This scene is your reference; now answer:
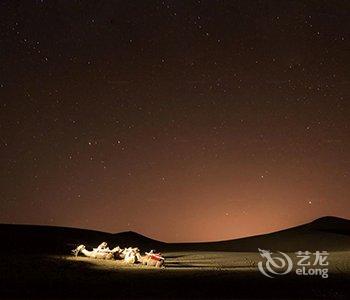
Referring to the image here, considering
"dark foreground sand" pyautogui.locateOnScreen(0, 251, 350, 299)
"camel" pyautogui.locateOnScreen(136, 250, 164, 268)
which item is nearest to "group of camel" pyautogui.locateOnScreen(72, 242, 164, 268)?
"camel" pyautogui.locateOnScreen(136, 250, 164, 268)

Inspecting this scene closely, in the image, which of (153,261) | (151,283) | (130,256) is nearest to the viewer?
(151,283)

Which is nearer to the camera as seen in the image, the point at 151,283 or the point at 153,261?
the point at 151,283

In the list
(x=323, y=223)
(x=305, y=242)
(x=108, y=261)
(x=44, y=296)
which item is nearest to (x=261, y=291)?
(x=44, y=296)

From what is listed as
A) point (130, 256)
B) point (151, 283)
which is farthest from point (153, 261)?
point (151, 283)

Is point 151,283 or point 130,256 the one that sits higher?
point 130,256

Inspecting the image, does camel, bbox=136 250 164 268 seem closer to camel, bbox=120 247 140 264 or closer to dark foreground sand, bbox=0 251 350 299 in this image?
camel, bbox=120 247 140 264

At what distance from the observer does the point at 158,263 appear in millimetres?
19297

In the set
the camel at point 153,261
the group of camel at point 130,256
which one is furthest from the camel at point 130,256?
the camel at point 153,261

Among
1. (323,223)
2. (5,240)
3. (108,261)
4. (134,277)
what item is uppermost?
(323,223)

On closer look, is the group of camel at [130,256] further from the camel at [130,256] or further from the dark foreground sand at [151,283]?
the dark foreground sand at [151,283]

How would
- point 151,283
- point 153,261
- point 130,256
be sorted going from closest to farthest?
point 151,283 → point 153,261 → point 130,256

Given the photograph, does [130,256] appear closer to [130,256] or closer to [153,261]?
[130,256]

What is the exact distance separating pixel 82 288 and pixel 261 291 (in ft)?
14.1

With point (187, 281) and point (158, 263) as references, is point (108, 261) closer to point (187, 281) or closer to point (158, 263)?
point (158, 263)
